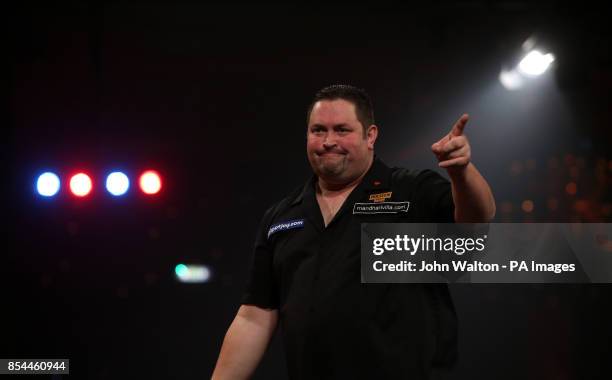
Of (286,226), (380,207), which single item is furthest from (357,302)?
(286,226)

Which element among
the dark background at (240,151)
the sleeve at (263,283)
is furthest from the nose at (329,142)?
the dark background at (240,151)

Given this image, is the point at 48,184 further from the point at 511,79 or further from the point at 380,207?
the point at 511,79

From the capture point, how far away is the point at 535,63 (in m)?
4.94

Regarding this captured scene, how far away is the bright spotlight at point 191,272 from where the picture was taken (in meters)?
5.08

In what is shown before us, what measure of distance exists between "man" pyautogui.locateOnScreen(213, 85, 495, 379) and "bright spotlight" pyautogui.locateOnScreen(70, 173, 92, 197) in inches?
111

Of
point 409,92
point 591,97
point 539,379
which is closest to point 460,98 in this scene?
point 409,92

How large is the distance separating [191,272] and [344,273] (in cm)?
297

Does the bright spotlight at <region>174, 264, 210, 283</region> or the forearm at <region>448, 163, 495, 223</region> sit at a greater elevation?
the forearm at <region>448, 163, 495, 223</region>

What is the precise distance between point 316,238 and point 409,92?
9.63ft

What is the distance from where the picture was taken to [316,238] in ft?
8.08

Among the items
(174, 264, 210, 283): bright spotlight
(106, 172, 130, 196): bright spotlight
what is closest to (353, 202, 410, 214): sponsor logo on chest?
(174, 264, 210, 283): bright spotlight

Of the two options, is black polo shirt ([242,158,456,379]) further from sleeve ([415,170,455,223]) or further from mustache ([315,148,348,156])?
mustache ([315,148,348,156])

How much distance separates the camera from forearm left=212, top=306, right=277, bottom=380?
253cm

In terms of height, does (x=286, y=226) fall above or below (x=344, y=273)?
above
